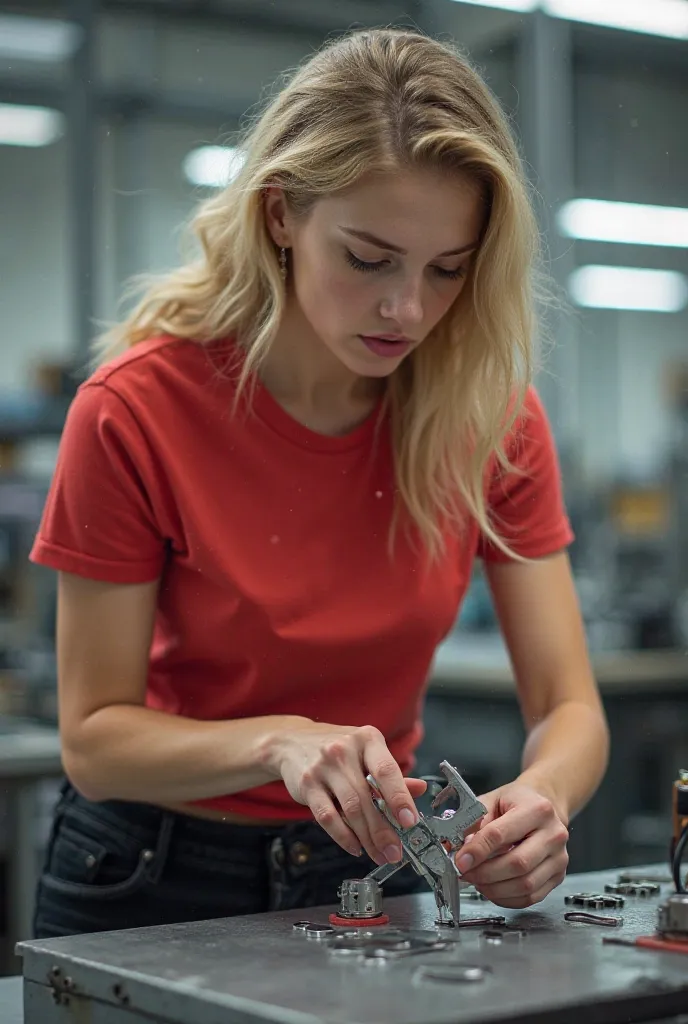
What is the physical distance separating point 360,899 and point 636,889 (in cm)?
28

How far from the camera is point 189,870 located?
1337 mm

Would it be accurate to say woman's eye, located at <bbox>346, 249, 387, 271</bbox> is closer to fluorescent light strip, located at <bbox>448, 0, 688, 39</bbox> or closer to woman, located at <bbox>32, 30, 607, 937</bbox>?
woman, located at <bbox>32, 30, 607, 937</bbox>

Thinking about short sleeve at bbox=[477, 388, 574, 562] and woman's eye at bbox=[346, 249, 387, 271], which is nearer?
woman's eye at bbox=[346, 249, 387, 271]

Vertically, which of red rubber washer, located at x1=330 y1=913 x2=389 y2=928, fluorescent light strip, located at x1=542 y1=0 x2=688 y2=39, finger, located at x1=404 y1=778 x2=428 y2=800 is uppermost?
fluorescent light strip, located at x1=542 y1=0 x2=688 y2=39

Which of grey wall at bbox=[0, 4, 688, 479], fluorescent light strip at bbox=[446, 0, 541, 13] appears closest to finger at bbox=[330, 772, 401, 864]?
fluorescent light strip at bbox=[446, 0, 541, 13]

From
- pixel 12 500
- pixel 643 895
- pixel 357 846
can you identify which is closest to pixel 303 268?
pixel 357 846

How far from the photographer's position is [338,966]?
94cm

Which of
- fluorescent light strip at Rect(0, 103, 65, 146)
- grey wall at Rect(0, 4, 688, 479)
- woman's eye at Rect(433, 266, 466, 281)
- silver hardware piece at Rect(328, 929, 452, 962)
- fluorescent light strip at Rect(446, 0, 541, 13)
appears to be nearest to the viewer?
silver hardware piece at Rect(328, 929, 452, 962)

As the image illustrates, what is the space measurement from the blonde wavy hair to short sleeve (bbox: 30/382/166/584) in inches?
5.2

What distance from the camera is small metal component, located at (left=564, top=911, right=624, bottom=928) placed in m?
1.11

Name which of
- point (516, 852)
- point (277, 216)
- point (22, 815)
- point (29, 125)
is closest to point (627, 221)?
point (29, 125)

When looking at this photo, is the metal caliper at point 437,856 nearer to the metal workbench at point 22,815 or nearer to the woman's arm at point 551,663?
the woman's arm at point 551,663

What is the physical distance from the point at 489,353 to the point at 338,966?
68 centimetres

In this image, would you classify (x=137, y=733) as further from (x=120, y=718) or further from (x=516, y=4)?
(x=516, y=4)
